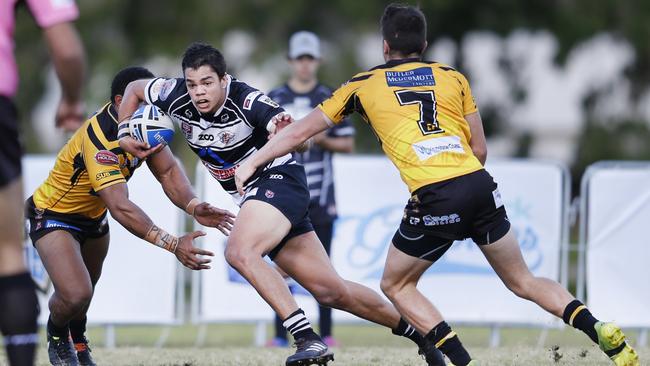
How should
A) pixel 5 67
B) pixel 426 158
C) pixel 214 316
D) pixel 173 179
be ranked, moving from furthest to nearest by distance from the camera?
pixel 214 316 < pixel 173 179 < pixel 426 158 < pixel 5 67

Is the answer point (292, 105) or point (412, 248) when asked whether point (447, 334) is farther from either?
point (292, 105)

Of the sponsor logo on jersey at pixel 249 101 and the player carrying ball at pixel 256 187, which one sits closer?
the player carrying ball at pixel 256 187

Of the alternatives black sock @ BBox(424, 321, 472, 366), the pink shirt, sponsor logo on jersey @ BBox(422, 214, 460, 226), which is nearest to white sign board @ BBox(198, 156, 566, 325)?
black sock @ BBox(424, 321, 472, 366)

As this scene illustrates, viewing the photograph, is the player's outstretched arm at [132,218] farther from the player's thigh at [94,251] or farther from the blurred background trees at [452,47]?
the blurred background trees at [452,47]

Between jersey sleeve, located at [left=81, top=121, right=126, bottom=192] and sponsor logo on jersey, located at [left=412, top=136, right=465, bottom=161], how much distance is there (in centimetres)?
200

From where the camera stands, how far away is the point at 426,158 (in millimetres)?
6160

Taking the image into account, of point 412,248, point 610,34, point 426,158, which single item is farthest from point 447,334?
point 610,34

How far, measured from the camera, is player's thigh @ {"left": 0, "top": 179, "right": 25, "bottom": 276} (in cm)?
459

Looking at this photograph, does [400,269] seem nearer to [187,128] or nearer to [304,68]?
[187,128]

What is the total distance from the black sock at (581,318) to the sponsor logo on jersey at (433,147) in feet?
3.64

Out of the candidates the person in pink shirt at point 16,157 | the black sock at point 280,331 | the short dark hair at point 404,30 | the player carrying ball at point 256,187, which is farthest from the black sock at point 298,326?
the black sock at point 280,331

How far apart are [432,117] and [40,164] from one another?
5707 millimetres

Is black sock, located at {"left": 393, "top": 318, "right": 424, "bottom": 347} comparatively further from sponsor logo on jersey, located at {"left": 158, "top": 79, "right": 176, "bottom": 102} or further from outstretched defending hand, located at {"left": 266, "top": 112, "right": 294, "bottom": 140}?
sponsor logo on jersey, located at {"left": 158, "top": 79, "right": 176, "bottom": 102}

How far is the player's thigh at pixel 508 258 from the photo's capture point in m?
6.25
